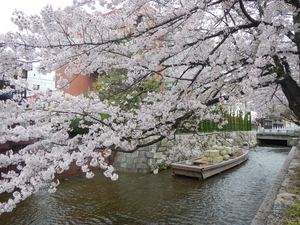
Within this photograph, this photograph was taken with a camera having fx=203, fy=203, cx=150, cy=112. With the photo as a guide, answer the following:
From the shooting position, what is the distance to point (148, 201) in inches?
262

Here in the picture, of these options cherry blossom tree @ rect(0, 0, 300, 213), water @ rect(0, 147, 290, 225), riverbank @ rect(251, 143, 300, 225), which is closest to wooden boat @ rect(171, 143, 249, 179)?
water @ rect(0, 147, 290, 225)

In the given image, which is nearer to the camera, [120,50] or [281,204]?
[281,204]

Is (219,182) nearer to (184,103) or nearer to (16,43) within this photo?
(184,103)

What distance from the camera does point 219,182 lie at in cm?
870

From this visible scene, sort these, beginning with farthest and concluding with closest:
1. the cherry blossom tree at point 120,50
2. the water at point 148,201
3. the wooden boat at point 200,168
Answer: the wooden boat at point 200,168, the water at point 148,201, the cherry blossom tree at point 120,50

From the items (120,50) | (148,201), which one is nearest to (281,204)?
(120,50)

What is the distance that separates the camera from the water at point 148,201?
544 cm

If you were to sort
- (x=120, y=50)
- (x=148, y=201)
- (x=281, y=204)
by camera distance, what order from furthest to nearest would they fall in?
(x=148, y=201) → (x=120, y=50) → (x=281, y=204)

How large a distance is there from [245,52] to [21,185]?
4.33 meters

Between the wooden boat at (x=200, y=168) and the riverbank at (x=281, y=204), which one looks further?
the wooden boat at (x=200, y=168)

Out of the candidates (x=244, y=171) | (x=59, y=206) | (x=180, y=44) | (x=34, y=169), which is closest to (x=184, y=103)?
(x=180, y=44)

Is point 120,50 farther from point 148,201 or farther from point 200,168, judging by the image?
point 200,168

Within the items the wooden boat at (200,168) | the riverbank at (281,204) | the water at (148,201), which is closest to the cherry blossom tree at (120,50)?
the riverbank at (281,204)

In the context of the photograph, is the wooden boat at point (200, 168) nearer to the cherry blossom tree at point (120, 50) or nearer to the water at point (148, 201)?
the water at point (148, 201)
